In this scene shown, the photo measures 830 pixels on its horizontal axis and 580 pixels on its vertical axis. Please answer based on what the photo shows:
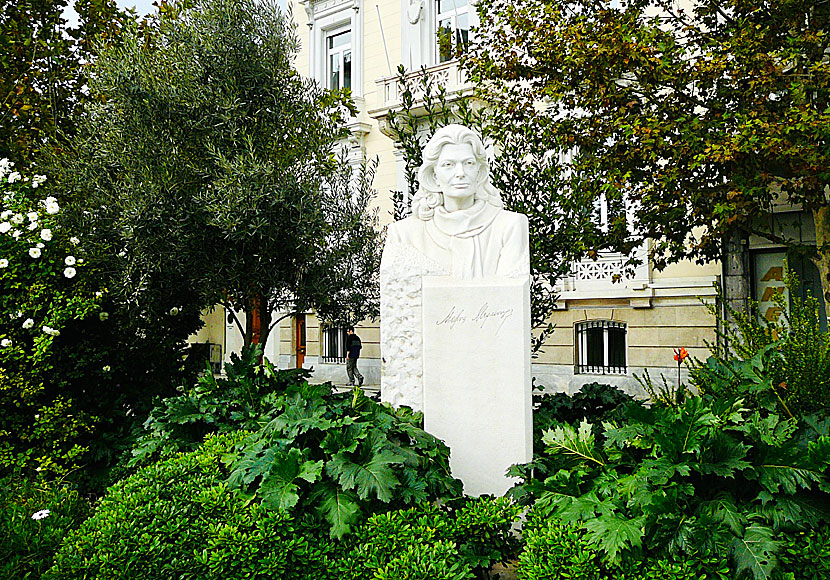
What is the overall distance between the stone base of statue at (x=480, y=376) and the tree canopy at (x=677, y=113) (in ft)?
11.1

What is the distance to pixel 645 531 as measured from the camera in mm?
3389

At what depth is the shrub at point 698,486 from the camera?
130 inches

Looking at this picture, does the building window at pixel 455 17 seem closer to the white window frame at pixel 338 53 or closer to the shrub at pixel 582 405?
the white window frame at pixel 338 53

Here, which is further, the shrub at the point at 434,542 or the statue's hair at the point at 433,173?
the statue's hair at the point at 433,173

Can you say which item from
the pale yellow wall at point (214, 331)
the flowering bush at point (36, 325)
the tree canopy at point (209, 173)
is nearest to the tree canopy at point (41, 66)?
the tree canopy at point (209, 173)

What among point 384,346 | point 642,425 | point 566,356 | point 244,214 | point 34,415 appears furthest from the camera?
point 566,356

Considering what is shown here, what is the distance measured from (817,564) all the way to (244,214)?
19.8 ft

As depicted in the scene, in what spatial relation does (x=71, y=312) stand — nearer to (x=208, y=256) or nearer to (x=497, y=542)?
(x=208, y=256)

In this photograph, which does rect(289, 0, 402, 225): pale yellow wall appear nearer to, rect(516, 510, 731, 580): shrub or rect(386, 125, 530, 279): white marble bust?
Answer: rect(386, 125, 530, 279): white marble bust

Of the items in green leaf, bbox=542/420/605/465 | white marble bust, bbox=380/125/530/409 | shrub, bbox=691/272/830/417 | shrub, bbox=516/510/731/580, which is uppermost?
white marble bust, bbox=380/125/530/409

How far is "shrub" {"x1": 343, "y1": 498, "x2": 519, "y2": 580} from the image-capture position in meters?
3.33

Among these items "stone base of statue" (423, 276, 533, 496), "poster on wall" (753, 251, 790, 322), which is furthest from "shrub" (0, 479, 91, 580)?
"poster on wall" (753, 251, 790, 322)

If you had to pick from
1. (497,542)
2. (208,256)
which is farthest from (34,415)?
(497,542)

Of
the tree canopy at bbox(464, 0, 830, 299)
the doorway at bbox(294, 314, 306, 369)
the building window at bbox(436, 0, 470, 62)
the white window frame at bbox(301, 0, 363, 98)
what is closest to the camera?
the tree canopy at bbox(464, 0, 830, 299)
